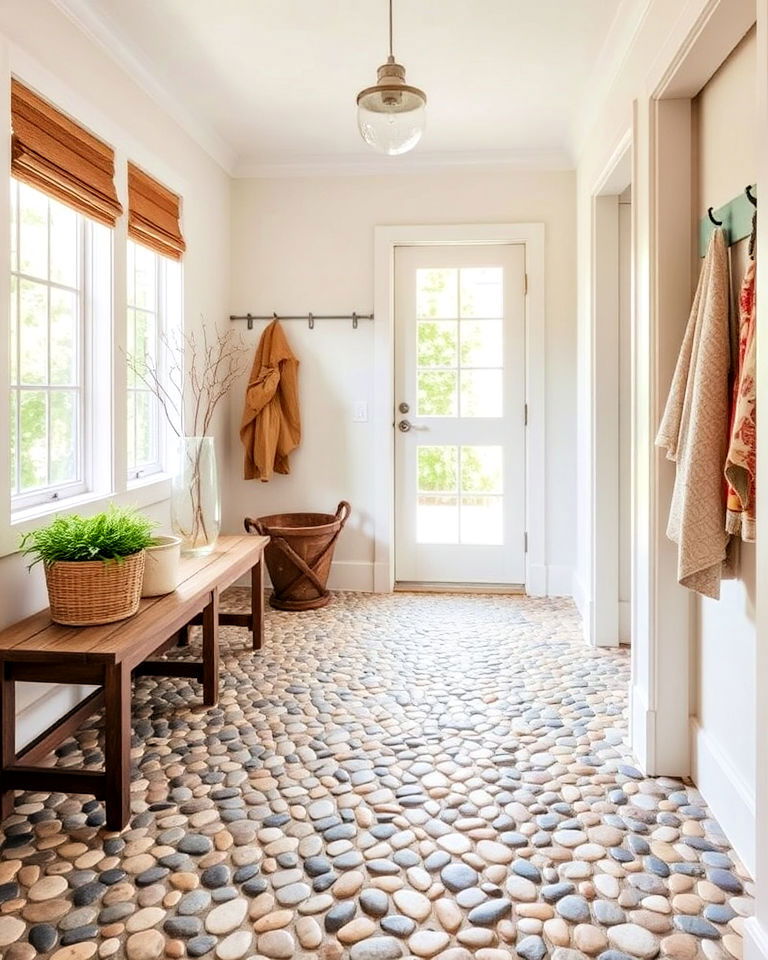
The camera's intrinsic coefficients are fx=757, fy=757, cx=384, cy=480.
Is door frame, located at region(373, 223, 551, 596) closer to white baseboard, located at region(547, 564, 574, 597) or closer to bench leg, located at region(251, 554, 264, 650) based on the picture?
white baseboard, located at region(547, 564, 574, 597)

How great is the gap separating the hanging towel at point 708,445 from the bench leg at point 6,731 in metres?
1.74

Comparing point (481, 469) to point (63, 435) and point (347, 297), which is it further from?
point (63, 435)

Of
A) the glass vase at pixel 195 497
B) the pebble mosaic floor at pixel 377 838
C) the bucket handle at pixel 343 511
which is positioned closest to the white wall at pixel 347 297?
the bucket handle at pixel 343 511

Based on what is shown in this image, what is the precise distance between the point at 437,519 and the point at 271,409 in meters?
1.17

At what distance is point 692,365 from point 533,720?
1.33m

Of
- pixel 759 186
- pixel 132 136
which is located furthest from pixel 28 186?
pixel 759 186

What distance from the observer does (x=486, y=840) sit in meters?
1.88

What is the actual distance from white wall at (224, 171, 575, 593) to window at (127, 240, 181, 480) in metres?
0.89

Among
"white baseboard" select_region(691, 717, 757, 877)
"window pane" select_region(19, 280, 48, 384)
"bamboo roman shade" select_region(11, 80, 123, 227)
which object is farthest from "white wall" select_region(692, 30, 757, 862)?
"window pane" select_region(19, 280, 48, 384)

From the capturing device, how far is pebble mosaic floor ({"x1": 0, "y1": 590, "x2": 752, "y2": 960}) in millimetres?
1534

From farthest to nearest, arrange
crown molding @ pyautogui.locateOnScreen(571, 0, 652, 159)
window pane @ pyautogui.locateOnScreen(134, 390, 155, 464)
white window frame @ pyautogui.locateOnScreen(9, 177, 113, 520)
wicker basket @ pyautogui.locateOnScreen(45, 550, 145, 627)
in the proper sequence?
window pane @ pyautogui.locateOnScreen(134, 390, 155, 464) → white window frame @ pyautogui.locateOnScreen(9, 177, 113, 520) → crown molding @ pyautogui.locateOnScreen(571, 0, 652, 159) → wicker basket @ pyautogui.locateOnScreen(45, 550, 145, 627)

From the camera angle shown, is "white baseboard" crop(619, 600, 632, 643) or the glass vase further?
"white baseboard" crop(619, 600, 632, 643)

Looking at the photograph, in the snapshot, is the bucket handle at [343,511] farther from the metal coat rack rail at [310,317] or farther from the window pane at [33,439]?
the window pane at [33,439]

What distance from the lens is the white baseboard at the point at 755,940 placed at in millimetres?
1354
